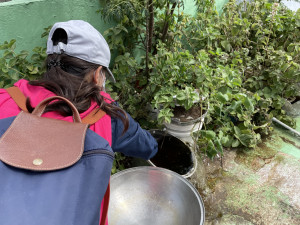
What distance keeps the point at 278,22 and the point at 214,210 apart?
226 centimetres

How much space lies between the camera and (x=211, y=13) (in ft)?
10.0

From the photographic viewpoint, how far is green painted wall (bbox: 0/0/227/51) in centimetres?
161

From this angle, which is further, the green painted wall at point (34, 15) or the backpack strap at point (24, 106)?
the green painted wall at point (34, 15)

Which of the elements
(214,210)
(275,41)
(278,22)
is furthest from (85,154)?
(275,41)

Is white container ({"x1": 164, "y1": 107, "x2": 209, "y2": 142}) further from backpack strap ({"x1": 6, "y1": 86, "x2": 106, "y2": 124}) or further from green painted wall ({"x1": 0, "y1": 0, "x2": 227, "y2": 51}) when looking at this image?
green painted wall ({"x1": 0, "y1": 0, "x2": 227, "y2": 51})

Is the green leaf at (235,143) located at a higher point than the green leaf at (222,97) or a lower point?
lower

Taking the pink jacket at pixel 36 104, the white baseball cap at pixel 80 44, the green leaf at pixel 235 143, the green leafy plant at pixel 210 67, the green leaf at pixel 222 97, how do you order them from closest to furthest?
the pink jacket at pixel 36 104
the white baseball cap at pixel 80 44
the green leaf at pixel 222 97
the green leafy plant at pixel 210 67
the green leaf at pixel 235 143

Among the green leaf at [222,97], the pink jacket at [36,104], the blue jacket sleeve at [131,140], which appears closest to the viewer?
the pink jacket at [36,104]

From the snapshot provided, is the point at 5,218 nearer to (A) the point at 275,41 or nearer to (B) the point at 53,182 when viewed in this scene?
(B) the point at 53,182

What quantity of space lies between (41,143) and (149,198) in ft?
3.58

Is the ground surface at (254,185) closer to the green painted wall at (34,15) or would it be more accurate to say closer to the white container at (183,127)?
the white container at (183,127)

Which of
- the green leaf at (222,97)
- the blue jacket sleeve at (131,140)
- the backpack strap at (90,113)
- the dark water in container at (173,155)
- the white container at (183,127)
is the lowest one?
the dark water in container at (173,155)

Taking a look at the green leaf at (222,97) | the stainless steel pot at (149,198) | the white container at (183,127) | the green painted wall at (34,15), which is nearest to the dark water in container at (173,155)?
the white container at (183,127)

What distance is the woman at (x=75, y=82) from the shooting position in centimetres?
94
